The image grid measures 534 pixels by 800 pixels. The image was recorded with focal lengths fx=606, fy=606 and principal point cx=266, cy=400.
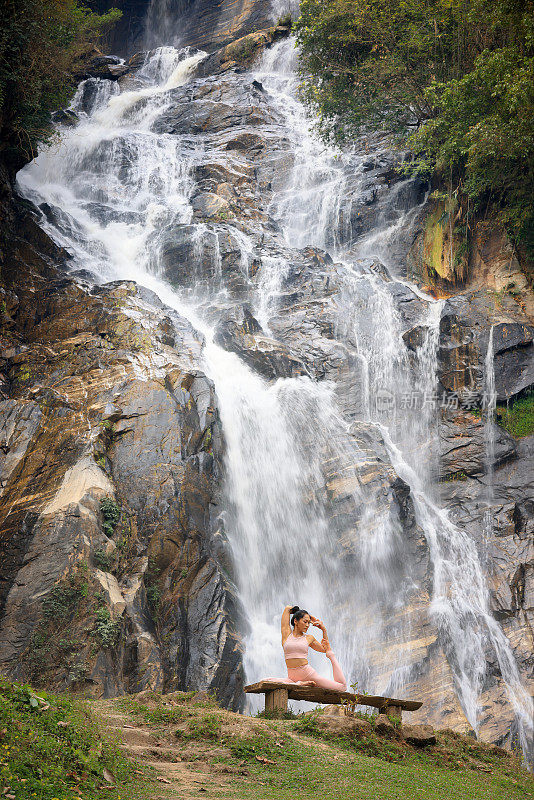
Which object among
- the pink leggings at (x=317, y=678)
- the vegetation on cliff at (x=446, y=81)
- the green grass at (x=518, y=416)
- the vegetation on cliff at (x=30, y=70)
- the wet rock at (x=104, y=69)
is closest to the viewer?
the pink leggings at (x=317, y=678)

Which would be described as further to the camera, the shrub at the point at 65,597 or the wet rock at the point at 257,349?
the wet rock at the point at 257,349

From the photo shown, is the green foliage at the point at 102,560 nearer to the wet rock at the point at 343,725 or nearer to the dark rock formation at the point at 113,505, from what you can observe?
the dark rock formation at the point at 113,505

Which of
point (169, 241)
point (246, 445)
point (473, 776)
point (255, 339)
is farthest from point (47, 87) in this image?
point (473, 776)

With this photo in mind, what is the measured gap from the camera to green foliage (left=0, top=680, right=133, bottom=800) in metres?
3.63

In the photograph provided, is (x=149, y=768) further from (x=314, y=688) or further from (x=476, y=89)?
(x=476, y=89)

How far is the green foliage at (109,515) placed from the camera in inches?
443

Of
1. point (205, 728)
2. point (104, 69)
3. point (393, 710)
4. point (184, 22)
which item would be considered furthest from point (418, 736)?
point (184, 22)

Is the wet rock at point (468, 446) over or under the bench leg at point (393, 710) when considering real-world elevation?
over

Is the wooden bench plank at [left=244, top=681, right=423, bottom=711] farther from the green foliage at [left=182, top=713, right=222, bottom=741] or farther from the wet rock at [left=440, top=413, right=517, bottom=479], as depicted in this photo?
the wet rock at [left=440, top=413, right=517, bottom=479]

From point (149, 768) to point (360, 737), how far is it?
8.30 feet

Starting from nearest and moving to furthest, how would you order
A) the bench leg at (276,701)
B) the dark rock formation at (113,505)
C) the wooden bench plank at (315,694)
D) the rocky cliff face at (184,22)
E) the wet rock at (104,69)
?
the wooden bench plank at (315,694), the bench leg at (276,701), the dark rock formation at (113,505), the wet rock at (104,69), the rocky cliff face at (184,22)

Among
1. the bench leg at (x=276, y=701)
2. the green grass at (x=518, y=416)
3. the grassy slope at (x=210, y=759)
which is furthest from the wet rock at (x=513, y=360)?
the bench leg at (x=276, y=701)

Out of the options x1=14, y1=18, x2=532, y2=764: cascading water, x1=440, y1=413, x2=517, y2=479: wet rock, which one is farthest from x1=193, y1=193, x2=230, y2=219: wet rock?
x1=440, y1=413, x2=517, y2=479: wet rock

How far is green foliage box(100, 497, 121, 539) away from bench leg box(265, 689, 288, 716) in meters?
5.37
